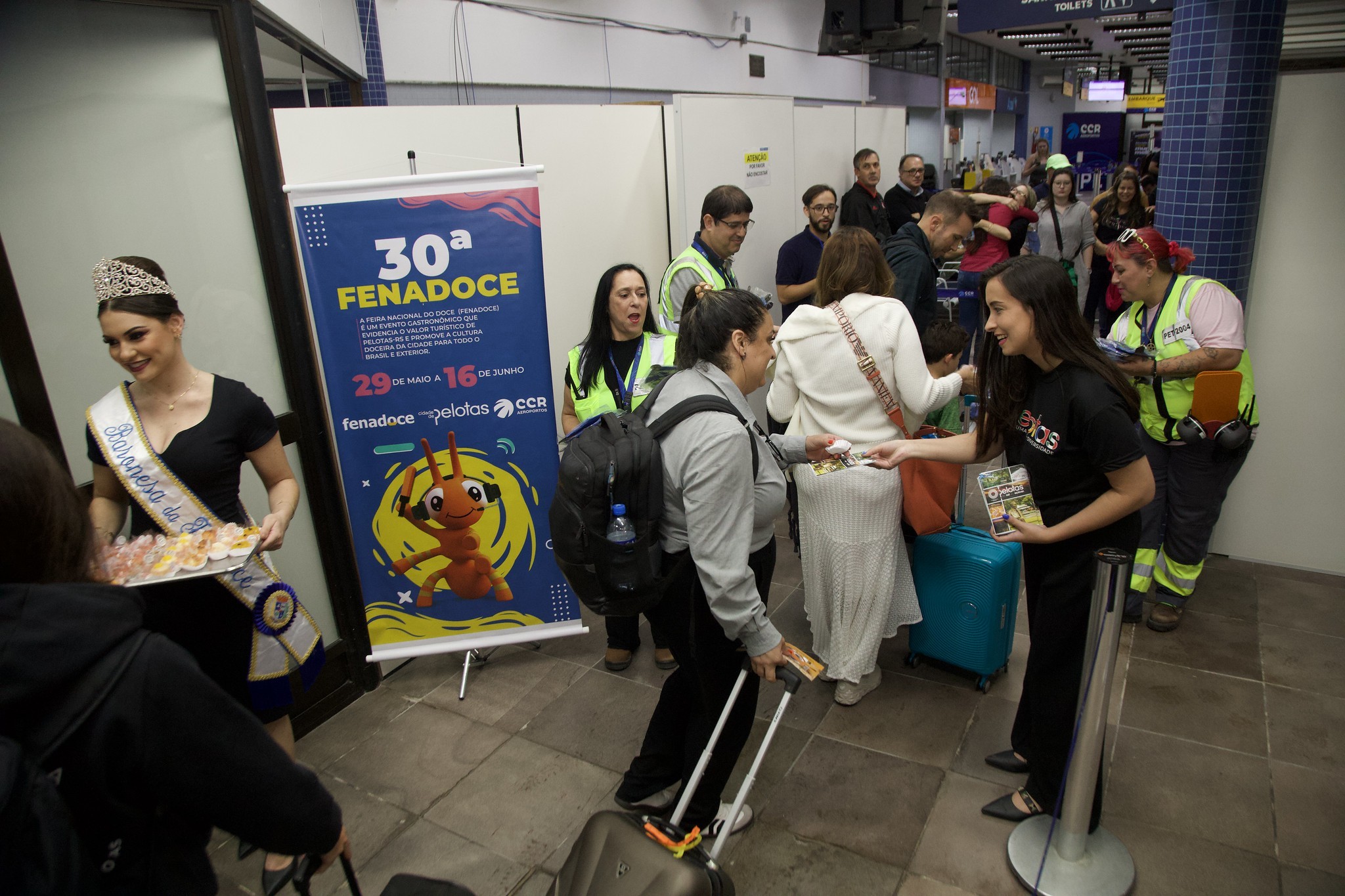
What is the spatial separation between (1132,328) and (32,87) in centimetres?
366

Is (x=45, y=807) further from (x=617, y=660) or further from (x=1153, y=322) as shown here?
(x=1153, y=322)

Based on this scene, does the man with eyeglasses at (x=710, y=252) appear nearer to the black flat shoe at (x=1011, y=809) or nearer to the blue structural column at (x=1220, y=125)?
the blue structural column at (x=1220, y=125)

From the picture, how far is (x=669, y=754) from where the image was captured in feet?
7.70

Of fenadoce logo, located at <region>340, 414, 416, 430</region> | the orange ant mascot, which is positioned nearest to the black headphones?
the orange ant mascot

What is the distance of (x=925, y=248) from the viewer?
393 centimetres

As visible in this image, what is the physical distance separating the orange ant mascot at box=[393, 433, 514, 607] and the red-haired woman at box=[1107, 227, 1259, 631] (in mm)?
2332

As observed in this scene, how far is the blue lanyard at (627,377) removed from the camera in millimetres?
3113

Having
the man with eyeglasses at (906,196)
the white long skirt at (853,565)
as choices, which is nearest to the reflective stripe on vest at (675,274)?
the white long skirt at (853,565)

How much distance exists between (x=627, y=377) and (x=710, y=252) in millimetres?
860

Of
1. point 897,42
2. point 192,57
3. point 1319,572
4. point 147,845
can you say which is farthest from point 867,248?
point 897,42

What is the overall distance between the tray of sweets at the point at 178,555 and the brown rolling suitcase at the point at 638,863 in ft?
3.25

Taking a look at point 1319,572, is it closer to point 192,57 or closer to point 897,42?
point 192,57

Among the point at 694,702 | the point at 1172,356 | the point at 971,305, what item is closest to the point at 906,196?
the point at 971,305

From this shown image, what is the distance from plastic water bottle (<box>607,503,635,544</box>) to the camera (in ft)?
6.18
